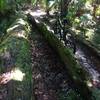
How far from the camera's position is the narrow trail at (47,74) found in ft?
25.6

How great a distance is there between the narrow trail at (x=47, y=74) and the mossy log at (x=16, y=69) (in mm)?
855

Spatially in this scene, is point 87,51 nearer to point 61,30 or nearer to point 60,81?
point 61,30

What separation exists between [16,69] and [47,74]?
215 cm

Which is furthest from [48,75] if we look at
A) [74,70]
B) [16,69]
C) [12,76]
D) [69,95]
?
[12,76]

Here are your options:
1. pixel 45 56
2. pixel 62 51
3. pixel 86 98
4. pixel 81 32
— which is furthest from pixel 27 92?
pixel 81 32

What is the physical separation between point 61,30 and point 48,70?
13.6ft

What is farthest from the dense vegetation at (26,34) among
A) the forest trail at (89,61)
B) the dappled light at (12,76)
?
the forest trail at (89,61)

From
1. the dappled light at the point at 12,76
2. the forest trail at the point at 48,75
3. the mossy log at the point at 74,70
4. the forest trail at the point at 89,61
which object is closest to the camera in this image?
the dappled light at the point at 12,76

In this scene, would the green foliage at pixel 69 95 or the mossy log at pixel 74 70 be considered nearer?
the mossy log at pixel 74 70

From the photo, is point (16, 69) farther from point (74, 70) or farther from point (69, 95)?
point (74, 70)

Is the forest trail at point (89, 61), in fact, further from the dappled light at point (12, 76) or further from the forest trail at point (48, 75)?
the dappled light at point (12, 76)

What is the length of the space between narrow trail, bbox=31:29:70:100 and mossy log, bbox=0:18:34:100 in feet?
2.80

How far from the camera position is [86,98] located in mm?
7047

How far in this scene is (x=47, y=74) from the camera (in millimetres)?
9031
